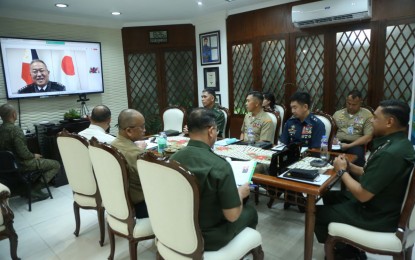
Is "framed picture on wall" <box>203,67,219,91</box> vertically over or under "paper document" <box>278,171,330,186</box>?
over

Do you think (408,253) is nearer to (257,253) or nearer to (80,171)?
(257,253)

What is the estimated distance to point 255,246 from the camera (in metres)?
1.55

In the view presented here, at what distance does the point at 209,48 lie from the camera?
528 centimetres

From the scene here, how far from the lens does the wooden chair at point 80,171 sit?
6.91 feet

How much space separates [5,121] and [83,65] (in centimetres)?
196

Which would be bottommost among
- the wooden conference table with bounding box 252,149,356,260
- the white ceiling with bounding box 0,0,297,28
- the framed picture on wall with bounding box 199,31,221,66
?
the wooden conference table with bounding box 252,149,356,260

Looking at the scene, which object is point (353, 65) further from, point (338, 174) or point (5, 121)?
point (5, 121)

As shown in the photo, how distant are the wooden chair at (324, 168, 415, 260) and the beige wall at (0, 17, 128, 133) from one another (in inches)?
176

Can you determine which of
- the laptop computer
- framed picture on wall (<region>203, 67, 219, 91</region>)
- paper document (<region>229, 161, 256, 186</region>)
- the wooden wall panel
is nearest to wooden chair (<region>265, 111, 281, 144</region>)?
the laptop computer

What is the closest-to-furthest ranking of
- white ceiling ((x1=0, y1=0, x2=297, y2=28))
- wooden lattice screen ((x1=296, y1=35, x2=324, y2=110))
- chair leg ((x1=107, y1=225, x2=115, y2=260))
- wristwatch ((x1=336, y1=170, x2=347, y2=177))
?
wristwatch ((x1=336, y1=170, x2=347, y2=177)) < chair leg ((x1=107, y1=225, x2=115, y2=260)) < white ceiling ((x1=0, y1=0, x2=297, y2=28)) < wooden lattice screen ((x1=296, y1=35, x2=324, y2=110))

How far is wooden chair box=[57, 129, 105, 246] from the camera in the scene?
2105 millimetres

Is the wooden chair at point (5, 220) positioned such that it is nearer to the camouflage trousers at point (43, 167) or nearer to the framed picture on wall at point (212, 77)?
the camouflage trousers at point (43, 167)

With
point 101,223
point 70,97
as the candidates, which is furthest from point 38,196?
point 70,97

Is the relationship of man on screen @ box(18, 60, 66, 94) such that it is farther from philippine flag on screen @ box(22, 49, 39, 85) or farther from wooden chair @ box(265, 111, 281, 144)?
wooden chair @ box(265, 111, 281, 144)
